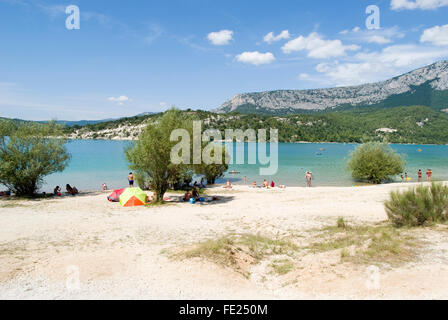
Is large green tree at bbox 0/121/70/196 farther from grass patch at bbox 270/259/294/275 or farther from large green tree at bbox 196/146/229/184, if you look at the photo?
grass patch at bbox 270/259/294/275

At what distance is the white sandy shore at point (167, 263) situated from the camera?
21.4 ft

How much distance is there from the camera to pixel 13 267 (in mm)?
8219

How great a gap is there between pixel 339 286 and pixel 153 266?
512 cm

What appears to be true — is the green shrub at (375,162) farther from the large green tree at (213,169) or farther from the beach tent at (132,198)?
the beach tent at (132,198)

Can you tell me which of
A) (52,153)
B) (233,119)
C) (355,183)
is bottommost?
(355,183)

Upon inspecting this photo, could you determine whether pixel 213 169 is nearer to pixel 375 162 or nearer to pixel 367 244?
pixel 375 162

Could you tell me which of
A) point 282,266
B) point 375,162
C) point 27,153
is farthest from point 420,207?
point 375,162

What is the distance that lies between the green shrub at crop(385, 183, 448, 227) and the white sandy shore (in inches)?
61.0

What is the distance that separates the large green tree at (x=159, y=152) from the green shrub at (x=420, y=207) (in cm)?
1369

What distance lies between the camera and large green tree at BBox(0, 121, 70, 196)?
22.9 meters

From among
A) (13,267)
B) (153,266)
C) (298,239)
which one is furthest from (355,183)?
(13,267)

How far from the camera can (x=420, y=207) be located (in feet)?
37.0

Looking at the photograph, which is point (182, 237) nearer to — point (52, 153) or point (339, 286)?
point (339, 286)

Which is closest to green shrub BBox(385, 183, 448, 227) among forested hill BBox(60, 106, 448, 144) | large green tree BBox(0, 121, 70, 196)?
large green tree BBox(0, 121, 70, 196)
